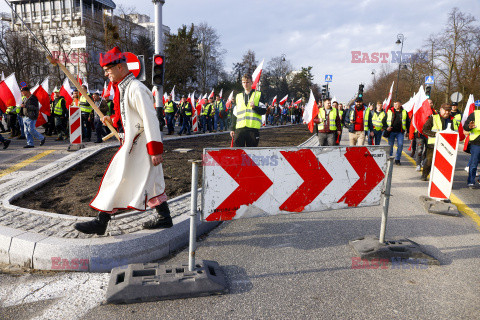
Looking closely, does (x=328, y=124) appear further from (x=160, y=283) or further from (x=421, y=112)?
(x=160, y=283)

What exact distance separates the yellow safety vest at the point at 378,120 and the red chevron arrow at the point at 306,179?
8176 mm

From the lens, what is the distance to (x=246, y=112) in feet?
20.9

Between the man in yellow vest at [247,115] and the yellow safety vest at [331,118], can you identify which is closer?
the man in yellow vest at [247,115]

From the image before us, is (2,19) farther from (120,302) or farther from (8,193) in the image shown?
(120,302)

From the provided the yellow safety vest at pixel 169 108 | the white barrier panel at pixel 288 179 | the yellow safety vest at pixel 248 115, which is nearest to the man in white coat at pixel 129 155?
the white barrier panel at pixel 288 179

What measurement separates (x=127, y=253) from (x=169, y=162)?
17.9 feet

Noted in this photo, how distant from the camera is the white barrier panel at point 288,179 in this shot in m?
2.92

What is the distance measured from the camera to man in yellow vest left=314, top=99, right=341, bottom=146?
29.2 ft

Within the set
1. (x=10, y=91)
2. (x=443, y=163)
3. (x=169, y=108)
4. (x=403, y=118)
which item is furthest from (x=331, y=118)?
(x=169, y=108)

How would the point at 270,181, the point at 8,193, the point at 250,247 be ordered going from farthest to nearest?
the point at 8,193, the point at 250,247, the point at 270,181

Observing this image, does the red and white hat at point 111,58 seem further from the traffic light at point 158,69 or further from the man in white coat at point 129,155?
the traffic light at point 158,69

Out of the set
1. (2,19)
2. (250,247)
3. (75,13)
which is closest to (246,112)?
(250,247)

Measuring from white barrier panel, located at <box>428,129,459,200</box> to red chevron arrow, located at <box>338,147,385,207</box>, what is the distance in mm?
2537

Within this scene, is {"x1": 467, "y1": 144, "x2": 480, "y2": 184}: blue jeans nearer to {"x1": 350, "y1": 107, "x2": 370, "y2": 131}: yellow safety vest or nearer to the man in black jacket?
{"x1": 350, "y1": 107, "x2": 370, "y2": 131}: yellow safety vest
